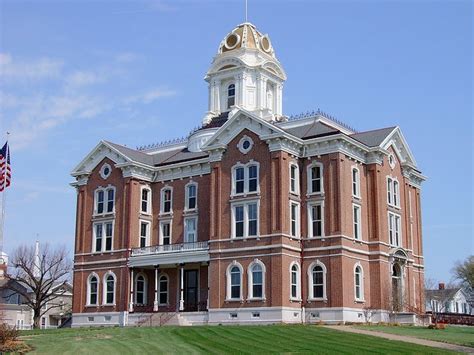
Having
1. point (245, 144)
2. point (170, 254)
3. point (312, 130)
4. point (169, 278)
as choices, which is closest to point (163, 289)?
point (169, 278)

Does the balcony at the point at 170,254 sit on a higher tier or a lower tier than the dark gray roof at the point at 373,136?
lower

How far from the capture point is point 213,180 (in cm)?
5303

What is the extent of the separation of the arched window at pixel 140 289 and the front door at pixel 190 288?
395 centimetres

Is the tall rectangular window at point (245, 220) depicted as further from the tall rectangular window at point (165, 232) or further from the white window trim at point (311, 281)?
the tall rectangular window at point (165, 232)

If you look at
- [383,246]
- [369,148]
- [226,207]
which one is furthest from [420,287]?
[226,207]

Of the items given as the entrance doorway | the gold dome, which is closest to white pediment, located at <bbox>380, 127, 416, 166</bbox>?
the entrance doorway

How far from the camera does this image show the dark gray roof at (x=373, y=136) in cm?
5403

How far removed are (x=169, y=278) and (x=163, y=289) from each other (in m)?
1.09

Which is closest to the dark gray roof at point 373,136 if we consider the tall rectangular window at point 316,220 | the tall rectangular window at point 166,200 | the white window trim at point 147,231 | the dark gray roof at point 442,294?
the tall rectangular window at point 316,220

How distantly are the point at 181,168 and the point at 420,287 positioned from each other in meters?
21.5

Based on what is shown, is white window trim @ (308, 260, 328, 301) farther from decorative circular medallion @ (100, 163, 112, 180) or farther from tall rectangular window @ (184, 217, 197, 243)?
decorative circular medallion @ (100, 163, 112, 180)

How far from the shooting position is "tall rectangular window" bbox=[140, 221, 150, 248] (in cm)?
5869

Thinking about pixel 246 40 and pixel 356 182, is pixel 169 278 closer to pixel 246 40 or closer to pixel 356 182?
pixel 356 182

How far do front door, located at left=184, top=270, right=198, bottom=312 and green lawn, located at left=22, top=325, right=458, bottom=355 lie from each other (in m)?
13.6
